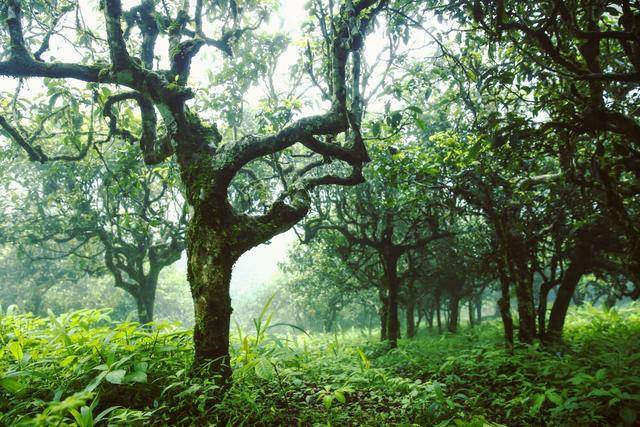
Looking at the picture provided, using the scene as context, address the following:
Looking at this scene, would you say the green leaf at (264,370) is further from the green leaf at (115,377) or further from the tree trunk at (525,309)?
the tree trunk at (525,309)

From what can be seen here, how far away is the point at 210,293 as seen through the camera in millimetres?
4445

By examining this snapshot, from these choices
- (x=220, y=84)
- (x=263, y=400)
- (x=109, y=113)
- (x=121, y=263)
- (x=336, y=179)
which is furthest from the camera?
(x=121, y=263)

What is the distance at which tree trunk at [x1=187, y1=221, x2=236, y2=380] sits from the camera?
4301mm

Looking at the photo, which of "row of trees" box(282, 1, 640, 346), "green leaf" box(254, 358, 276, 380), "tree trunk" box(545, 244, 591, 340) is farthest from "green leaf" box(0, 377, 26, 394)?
"tree trunk" box(545, 244, 591, 340)

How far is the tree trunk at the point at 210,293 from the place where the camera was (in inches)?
169

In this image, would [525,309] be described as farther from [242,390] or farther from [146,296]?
[146,296]

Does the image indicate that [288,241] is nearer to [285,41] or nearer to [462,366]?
[285,41]

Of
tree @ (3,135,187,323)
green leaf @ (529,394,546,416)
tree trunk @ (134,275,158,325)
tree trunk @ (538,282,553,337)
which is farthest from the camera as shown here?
tree trunk @ (134,275,158,325)

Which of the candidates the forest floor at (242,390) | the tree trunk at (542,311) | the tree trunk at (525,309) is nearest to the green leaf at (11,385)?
the forest floor at (242,390)

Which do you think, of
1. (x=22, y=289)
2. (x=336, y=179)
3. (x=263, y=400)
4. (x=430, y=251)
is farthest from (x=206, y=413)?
(x=22, y=289)

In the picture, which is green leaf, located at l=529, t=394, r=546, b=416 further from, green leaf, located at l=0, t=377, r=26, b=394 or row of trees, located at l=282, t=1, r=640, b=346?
green leaf, located at l=0, t=377, r=26, b=394

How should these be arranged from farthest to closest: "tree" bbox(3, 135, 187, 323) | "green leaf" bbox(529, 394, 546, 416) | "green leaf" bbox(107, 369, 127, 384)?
"tree" bbox(3, 135, 187, 323), "green leaf" bbox(529, 394, 546, 416), "green leaf" bbox(107, 369, 127, 384)

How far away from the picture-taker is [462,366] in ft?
21.7

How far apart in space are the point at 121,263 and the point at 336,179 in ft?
46.3
